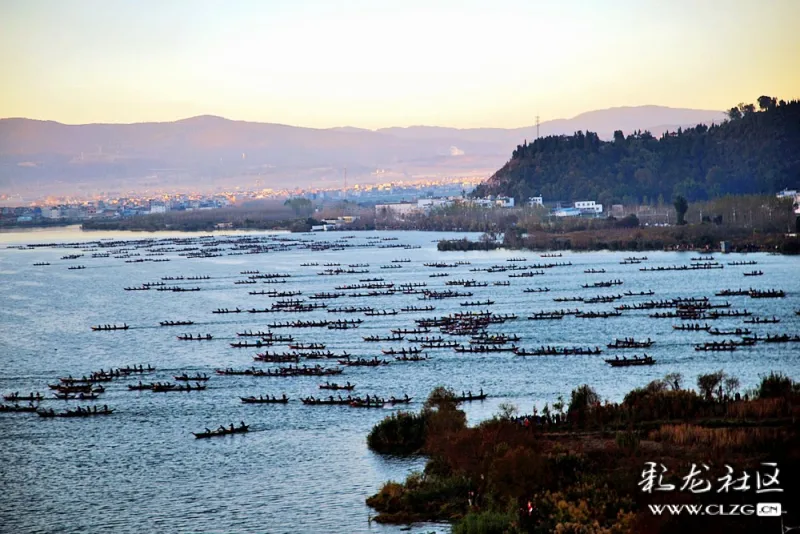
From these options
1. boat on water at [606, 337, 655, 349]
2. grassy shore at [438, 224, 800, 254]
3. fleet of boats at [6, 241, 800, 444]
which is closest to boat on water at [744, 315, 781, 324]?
fleet of boats at [6, 241, 800, 444]

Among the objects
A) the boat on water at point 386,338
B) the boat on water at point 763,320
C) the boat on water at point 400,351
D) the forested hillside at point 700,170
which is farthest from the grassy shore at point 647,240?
the boat on water at point 400,351

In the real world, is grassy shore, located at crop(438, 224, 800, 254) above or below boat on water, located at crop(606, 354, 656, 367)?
above

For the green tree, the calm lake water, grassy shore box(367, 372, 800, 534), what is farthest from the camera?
the green tree

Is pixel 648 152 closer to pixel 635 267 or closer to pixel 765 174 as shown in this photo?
pixel 765 174

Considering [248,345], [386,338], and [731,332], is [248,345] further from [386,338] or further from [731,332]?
[731,332]

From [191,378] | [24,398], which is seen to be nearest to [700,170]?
[191,378]

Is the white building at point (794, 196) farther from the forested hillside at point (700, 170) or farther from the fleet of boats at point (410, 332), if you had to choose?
the fleet of boats at point (410, 332)

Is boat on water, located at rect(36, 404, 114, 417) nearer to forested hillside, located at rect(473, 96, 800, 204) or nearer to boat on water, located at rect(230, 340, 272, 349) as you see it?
boat on water, located at rect(230, 340, 272, 349)
